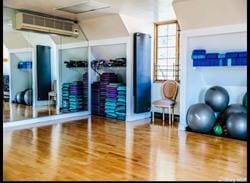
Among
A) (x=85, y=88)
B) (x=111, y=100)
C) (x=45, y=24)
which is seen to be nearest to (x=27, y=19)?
(x=45, y=24)

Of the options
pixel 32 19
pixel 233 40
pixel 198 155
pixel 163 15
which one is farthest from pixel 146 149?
pixel 32 19

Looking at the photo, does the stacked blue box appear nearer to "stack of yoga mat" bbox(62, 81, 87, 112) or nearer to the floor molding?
the floor molding

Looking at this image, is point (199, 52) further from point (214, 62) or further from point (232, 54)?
point (232, 54)

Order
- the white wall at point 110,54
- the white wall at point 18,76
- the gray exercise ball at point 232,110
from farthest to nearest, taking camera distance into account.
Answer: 1. the white wall at point 110,54
2. the white wall at point 18,76
3. the gray exercise ball at point 232,110

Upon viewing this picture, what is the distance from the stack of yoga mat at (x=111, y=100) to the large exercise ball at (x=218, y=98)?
8.16ft

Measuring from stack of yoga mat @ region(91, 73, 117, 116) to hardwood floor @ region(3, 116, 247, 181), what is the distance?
1596mm

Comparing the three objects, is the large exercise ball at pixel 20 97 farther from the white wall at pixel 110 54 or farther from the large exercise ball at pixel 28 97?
the white wall at pixel 110 54

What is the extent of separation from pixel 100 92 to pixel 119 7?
8.23 feet

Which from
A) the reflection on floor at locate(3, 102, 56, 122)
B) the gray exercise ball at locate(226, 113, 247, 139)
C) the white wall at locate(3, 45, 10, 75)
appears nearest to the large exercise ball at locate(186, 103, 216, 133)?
the gray exercise ball at locate(226, 113, 247, 139)

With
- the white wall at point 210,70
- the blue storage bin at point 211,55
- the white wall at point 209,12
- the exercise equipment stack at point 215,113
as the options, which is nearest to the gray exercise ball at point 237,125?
the exercise equipment stack at point 215,113

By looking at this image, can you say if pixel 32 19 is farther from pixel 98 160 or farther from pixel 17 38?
pixel 98 160

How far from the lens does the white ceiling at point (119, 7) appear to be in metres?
5.43

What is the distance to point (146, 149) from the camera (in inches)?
174

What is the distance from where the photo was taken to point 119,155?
4.09 meters
